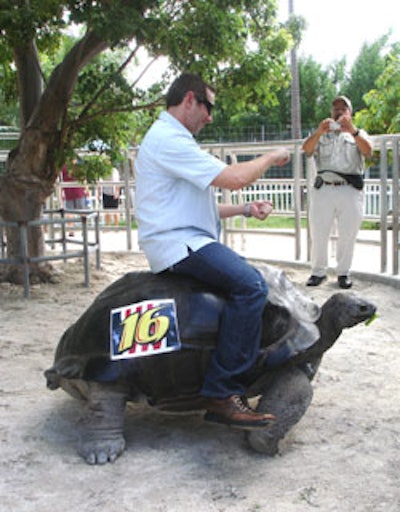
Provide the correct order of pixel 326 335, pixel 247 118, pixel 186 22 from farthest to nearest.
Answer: pixel 247 118 → pixel 186 22 → pixel 326 335

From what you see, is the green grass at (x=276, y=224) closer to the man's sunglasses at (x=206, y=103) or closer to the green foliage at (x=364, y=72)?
the man's sunglasses at (x=206, y=103)

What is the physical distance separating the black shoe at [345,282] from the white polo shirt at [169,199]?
4.09 metres

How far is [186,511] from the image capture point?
2502mm

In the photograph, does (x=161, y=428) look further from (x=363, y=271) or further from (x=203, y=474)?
(x=363, y=271)

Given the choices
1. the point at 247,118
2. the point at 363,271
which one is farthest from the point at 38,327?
the point at 247,118

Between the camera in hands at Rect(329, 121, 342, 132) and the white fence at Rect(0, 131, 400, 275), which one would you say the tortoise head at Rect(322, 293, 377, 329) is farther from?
the white fence at Rect(0, 131, 400, 275)

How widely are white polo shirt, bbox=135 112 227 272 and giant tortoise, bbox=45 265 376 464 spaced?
217 mm

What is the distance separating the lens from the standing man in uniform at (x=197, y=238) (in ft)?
9.37

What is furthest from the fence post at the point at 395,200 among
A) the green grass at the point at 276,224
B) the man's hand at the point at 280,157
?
the green grass at the point at 276,224

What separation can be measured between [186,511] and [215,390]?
0.57 meters

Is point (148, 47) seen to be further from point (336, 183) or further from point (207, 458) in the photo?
point (207, 458)

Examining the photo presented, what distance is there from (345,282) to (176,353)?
422cm

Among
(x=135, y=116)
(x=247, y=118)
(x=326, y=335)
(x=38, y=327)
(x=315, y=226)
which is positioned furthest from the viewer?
(x=247, y=118)

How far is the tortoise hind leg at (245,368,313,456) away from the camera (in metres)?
2.97
